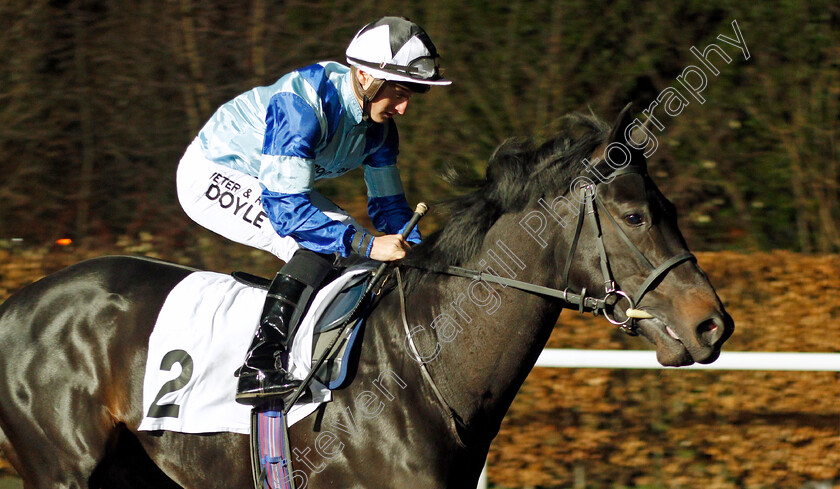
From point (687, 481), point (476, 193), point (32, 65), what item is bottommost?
point (687, 481)

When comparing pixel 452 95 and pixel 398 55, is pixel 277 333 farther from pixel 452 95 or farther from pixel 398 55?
pixel 452 95

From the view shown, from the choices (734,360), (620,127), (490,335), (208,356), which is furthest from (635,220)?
(734,360)

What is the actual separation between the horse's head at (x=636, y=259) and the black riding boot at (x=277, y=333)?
83 cm

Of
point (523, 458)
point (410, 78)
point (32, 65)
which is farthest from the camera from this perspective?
point (32, 65)

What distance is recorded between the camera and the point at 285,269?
279 cm

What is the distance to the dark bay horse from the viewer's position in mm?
2408

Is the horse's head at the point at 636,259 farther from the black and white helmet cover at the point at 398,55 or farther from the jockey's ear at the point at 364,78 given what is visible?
the jockey's ear at the point at 364,78

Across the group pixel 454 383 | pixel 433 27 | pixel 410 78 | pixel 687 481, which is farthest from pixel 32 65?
pixel 687 481

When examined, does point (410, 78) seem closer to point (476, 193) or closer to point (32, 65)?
point (476, 193)

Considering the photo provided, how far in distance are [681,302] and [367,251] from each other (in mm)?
957

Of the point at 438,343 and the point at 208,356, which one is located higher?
the point at 438,343

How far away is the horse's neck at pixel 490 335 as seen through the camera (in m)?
2.57

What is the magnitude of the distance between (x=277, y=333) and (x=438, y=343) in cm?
51

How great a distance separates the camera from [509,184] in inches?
104
